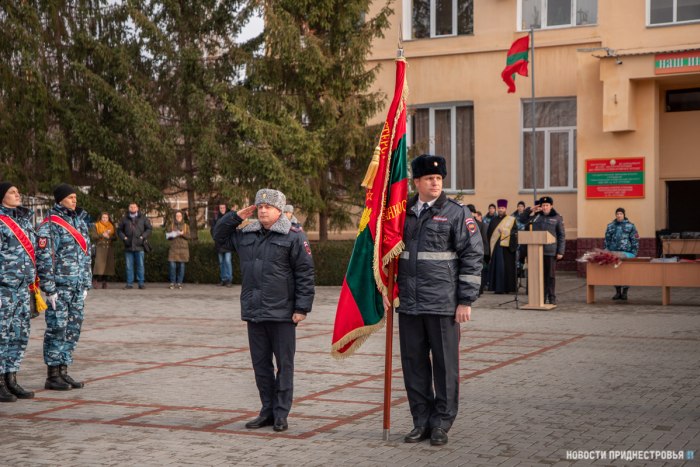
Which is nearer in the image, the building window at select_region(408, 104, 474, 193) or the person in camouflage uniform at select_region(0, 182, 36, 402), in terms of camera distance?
the person in camouflage uniform at select_region(0, 182, 36, 402)

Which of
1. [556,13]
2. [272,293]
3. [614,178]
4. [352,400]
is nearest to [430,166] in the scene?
[272,293]

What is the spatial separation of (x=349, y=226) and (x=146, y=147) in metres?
5.55

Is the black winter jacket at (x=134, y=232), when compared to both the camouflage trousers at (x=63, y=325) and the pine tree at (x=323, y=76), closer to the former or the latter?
the pine tree at (x=323, y=76)

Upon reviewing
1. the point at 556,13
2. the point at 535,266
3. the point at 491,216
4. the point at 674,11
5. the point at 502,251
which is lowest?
the point at 535,266

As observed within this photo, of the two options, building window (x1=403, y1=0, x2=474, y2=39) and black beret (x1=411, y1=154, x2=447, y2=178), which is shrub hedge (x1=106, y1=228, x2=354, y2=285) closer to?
building window (x1=403, y1=0, x2=474, y2=39)

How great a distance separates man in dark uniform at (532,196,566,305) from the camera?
19.5 metres

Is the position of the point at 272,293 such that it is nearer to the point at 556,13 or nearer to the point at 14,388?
the point at 14,388

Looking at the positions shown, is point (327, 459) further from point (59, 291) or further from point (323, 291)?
point (323, 291)

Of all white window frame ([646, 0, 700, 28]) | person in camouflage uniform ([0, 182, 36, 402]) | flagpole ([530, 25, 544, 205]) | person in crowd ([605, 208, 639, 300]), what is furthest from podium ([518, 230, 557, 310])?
person in camouflage uniform ([0, 182, 36, 402])

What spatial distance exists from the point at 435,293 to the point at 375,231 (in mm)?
668

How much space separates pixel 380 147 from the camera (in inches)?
328

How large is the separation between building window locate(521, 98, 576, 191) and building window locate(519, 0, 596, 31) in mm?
2039

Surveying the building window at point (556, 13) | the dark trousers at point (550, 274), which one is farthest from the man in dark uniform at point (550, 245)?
the building window at point (556, 13)

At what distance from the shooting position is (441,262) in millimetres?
7980
